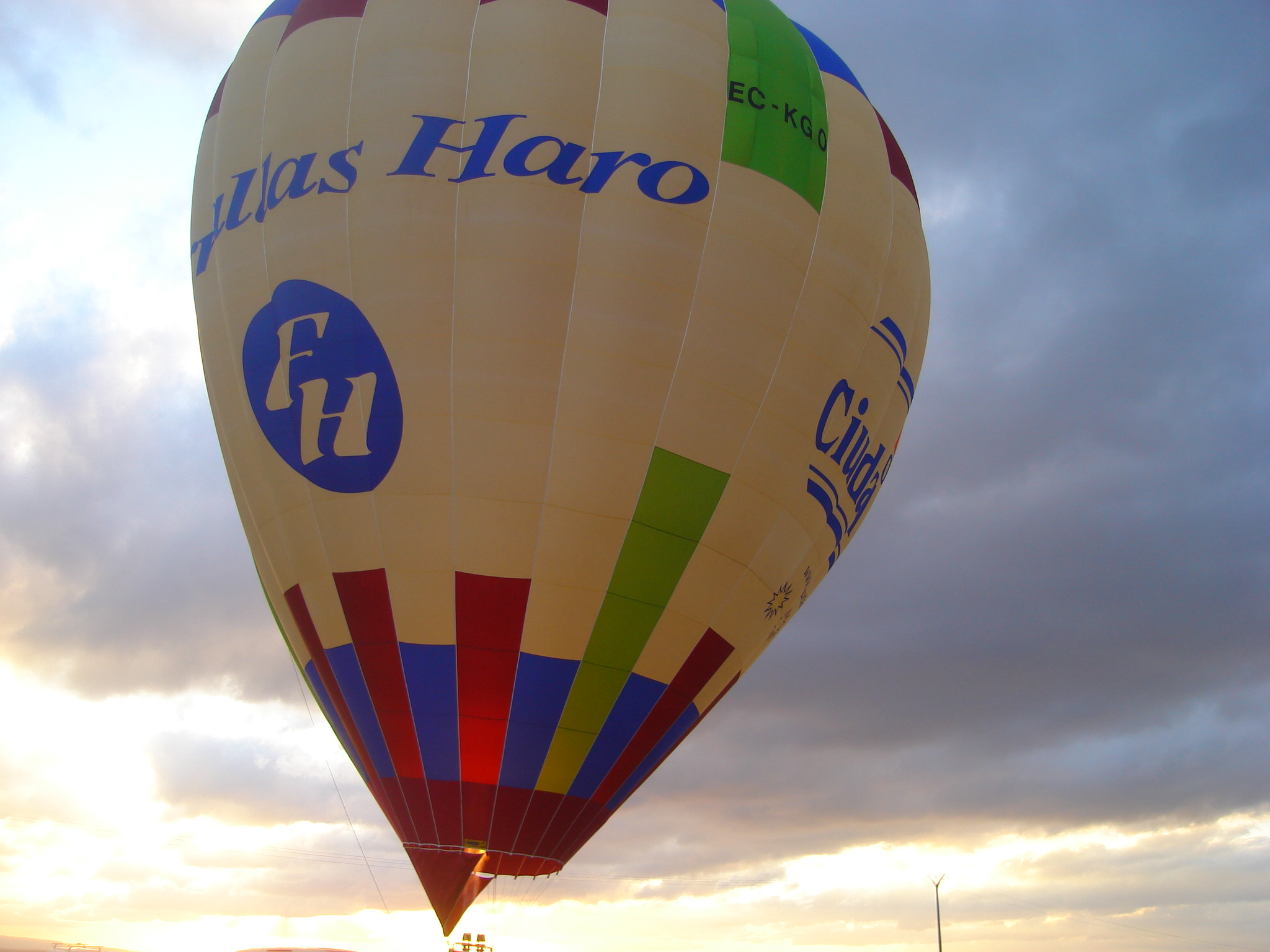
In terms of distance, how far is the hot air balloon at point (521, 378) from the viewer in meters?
9.55

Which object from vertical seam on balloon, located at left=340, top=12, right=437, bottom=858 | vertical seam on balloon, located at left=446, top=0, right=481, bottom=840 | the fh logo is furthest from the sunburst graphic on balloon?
the fh logo

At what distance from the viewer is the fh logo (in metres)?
9.64

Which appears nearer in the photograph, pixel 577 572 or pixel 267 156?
pixel 577 572

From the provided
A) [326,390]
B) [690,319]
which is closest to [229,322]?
[326,390]

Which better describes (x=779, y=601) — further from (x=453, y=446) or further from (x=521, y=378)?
(x=453, y=446)

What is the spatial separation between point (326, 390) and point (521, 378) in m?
1.88

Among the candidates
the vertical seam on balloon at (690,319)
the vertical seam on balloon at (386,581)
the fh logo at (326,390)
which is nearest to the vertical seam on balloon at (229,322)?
the fh logo at (326,390)

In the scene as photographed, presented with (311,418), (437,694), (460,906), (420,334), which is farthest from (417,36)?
(460,906)

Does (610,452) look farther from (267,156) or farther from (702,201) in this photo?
(267,156)

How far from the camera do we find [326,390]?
983 cm

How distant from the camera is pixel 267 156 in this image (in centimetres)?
1052

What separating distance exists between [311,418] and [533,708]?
341cm

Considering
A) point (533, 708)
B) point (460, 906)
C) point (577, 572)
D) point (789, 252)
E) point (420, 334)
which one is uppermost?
point (789, 252)

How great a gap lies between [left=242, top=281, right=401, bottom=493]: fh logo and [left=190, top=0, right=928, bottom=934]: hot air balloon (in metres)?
0.03
